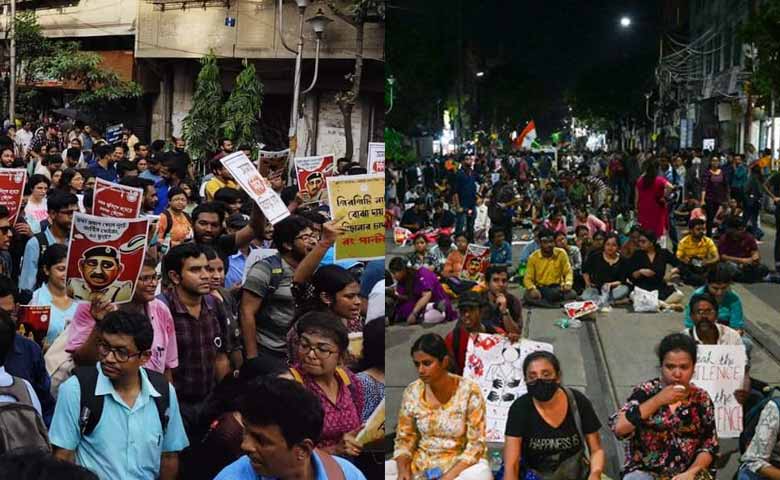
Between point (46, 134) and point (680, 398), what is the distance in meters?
5.29

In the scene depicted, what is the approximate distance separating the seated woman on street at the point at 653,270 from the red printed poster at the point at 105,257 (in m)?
1.46

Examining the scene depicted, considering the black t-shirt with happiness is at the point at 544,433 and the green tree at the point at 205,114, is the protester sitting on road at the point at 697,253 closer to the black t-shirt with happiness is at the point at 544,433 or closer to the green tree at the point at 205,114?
the black t-shirt with happiness is at the point at 544,433

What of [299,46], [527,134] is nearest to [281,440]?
[299,46]

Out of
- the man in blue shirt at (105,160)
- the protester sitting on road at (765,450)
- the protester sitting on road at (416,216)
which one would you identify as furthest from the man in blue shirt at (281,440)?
the man in blue shirt at (105,160)

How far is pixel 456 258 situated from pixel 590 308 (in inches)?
25.7

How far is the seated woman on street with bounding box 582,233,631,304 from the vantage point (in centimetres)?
296

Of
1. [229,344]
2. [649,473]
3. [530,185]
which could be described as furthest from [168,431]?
[530,185]

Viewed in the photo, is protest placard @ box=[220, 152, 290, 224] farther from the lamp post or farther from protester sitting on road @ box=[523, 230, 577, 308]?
protester sitting on road @ box=[523, 230, 577, 308]

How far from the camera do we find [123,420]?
2441 mm

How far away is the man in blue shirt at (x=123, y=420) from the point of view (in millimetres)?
2393

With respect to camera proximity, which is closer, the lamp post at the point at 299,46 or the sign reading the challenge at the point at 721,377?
the sign reading the challenge at the point at 721,377

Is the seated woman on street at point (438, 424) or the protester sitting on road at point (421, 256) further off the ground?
the protester sitting on road at point (421, 256)

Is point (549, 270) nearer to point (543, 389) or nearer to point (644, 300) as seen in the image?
point (644, 300)

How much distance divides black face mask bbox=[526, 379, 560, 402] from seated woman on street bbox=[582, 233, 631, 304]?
16.3 inches
